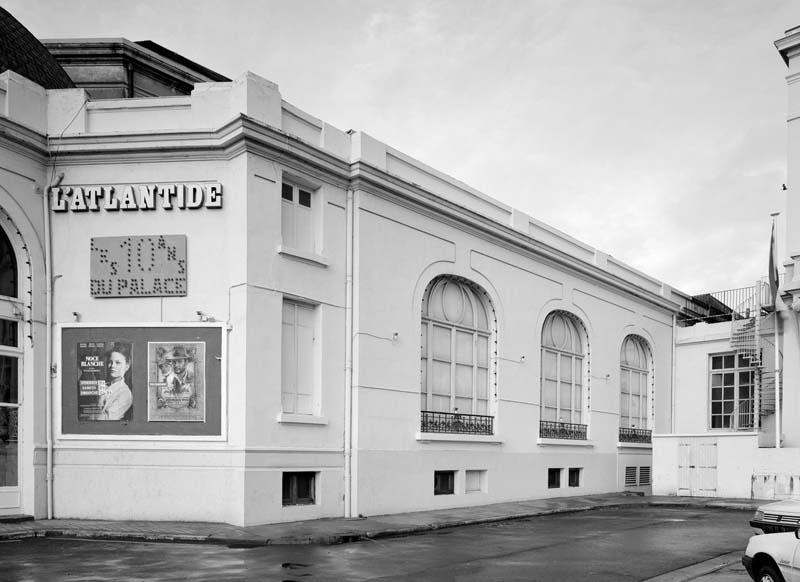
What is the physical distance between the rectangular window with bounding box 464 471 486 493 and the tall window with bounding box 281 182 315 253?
739 centimetres

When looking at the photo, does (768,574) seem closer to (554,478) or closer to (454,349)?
(454,349)

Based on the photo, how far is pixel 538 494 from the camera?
23.5 m

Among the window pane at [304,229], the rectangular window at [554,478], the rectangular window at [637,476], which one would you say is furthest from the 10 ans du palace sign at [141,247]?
the rectangular window at [637,476]

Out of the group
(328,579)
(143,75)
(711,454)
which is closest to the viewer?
(328,579)

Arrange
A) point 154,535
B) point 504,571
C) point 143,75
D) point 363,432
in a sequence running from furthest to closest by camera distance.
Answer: point 143,75
point 363,432
point 154,535
point 504,571

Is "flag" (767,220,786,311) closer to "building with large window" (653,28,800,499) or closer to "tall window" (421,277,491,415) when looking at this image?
"building with large window" (653,28,800,499)

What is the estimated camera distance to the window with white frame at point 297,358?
1677 cm

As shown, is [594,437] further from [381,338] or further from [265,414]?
[265,414]

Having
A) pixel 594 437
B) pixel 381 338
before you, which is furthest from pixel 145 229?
pixel 594 437

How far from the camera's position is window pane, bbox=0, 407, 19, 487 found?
15.5m

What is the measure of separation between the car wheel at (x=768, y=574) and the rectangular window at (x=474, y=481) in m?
12.2

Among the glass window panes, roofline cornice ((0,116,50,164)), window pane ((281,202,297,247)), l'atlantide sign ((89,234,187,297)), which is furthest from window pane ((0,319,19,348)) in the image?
the glass window panes

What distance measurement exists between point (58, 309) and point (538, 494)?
1365 centimetres

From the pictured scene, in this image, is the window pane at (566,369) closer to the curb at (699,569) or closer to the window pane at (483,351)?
the window pane at (483,351)
